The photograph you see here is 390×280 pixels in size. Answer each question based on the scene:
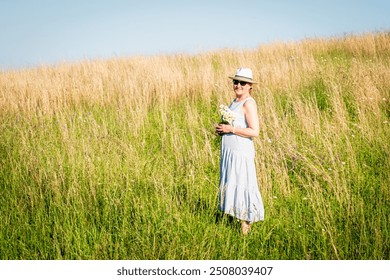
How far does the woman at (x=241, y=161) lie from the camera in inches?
92.7

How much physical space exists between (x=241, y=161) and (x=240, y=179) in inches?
5.9

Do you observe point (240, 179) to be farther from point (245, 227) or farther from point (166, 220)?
point (166, 220)

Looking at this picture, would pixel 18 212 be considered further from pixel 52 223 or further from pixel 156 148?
pixel 156 148

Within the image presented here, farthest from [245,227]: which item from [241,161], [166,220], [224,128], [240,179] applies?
[224,128]

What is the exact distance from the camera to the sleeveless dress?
2.39 metres

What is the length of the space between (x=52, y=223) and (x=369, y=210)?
107 inches

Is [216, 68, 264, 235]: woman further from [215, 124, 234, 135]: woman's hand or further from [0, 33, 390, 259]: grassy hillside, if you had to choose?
[0, 33, 390, 259]: grassy hillside

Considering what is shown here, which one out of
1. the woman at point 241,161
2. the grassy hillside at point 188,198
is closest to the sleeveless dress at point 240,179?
the woman at point 241,161

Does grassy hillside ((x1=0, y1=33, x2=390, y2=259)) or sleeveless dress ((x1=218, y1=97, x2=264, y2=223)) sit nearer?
grassy hillside ((x1=0, y1=33, x2=390, y2=259))

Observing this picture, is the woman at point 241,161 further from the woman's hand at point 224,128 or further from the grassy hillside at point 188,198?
the grassy hillside at point 188,198

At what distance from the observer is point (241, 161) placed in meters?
2.40

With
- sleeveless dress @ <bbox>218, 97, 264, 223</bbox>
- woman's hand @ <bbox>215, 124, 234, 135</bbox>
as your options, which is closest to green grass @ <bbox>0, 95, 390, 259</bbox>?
sleeveless dress @ <bbox>218, 97, 264, 223</bbox>
